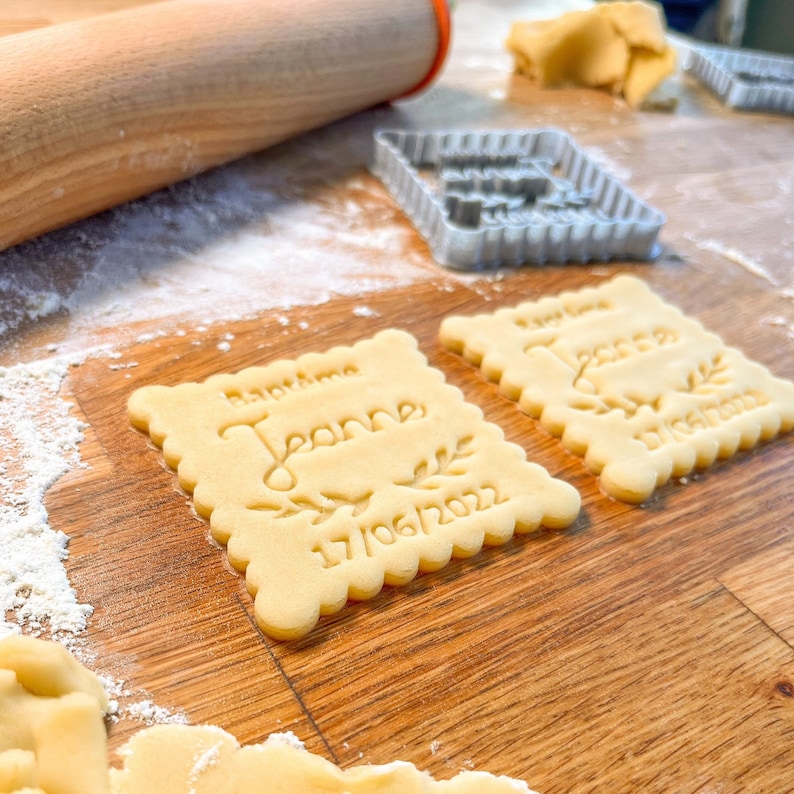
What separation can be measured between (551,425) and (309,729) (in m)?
0.49

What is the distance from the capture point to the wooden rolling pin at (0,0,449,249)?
1079 mm

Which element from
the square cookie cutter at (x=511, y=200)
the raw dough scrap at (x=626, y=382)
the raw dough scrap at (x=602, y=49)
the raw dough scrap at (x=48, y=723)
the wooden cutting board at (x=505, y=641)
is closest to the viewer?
the raw dough scrap at (x=48, y=723)

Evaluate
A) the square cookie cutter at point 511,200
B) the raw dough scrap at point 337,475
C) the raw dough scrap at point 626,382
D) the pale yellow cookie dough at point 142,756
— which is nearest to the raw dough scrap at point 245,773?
the pale yellow cookie dough at point 142,756

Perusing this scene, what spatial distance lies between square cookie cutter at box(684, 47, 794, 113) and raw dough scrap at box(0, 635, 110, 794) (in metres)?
1.96

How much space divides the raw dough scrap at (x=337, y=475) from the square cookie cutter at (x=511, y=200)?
36 centimetres

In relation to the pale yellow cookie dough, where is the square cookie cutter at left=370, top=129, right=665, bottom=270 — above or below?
above

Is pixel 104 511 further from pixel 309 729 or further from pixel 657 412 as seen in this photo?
pixel 657 412

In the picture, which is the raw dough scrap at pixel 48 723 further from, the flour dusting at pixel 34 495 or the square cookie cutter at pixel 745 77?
the square cookie cutter at pixel 745 77

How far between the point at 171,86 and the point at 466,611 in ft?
2.90

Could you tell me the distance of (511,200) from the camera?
1410mm

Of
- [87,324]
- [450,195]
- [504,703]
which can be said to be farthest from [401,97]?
[504,703]

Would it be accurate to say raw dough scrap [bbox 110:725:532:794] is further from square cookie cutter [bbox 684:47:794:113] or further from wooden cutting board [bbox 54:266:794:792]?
square cookie cutter [bbox 684:47:794:113]

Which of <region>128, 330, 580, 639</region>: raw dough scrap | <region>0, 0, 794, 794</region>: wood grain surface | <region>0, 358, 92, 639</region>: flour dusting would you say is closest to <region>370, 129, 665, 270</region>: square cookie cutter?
<region>0, 0, 794, 794</region>: wood grain surface

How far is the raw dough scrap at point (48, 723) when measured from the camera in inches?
23.6
